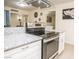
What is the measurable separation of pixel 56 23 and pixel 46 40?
3.80 meters

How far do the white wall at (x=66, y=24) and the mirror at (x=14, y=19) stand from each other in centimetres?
328

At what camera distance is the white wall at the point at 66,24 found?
505 cm

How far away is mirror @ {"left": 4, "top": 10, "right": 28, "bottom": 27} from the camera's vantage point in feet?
6.89

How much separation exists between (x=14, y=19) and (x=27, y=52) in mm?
1124

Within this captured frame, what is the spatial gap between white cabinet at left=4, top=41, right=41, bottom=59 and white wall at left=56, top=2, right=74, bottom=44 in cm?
367

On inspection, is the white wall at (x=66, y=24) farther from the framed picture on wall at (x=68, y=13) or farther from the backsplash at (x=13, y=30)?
the backsplash at (x=13, y=30)

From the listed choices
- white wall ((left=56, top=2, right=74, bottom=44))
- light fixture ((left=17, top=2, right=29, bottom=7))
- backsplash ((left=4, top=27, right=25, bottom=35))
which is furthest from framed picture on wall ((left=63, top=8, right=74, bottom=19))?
backsplash ((left=4, top=27, right=25, bottom=35))

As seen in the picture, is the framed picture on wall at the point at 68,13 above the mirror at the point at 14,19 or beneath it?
above

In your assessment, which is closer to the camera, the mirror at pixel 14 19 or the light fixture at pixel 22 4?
the mirror at pixel 14 19

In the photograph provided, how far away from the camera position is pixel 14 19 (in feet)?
7.71

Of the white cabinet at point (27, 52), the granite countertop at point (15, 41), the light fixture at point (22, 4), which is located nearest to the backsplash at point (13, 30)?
the granite countertop at point (15, 41)

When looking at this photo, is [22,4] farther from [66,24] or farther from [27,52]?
[66,24]

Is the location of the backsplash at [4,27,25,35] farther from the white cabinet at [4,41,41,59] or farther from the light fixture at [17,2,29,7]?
the white cabinet at [4,41,41,59]
